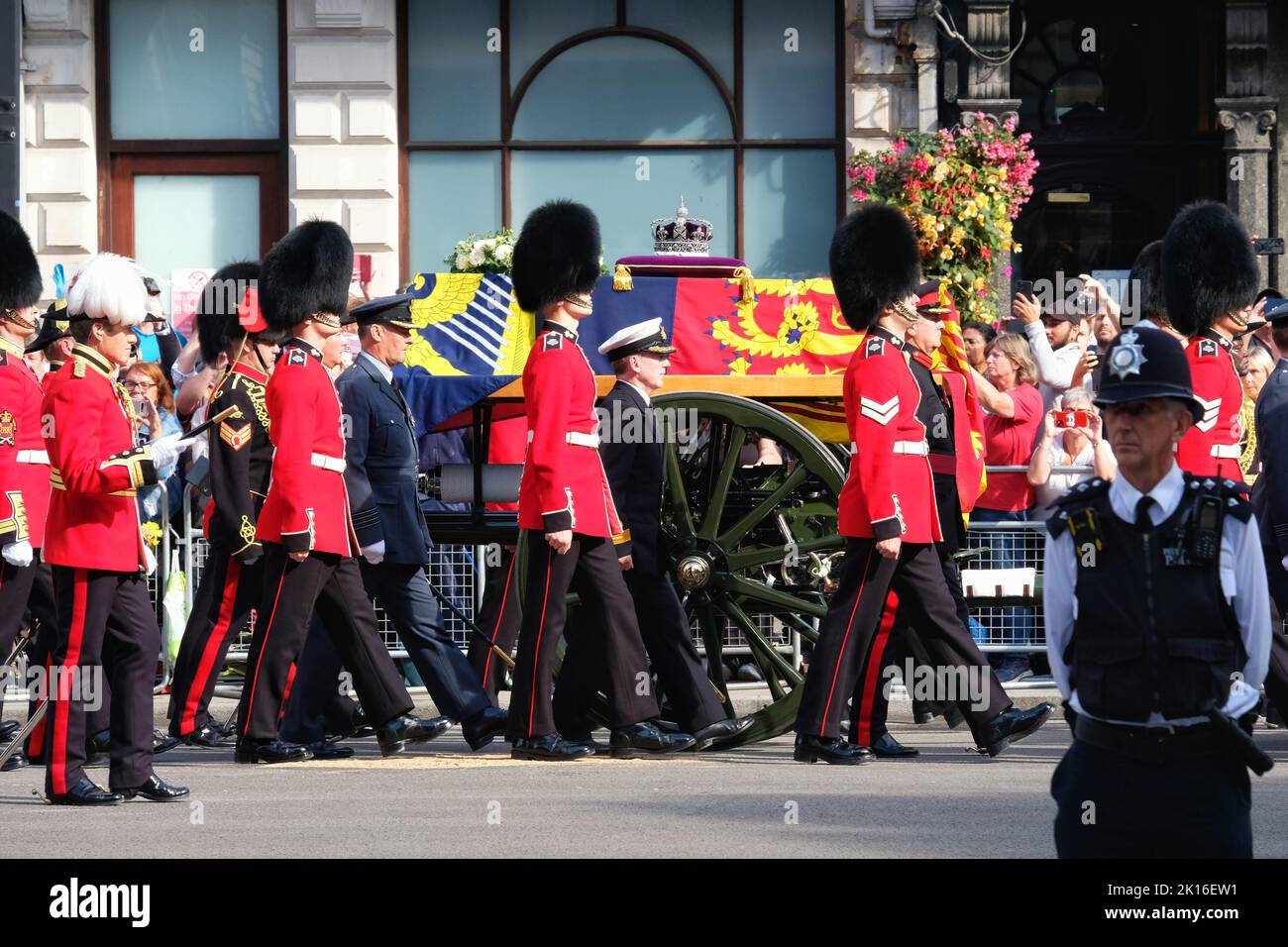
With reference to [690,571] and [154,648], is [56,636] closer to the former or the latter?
[154,648]

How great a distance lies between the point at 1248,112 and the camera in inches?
635

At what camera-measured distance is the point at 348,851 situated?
6695 mm

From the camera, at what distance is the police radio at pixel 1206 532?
183 inches

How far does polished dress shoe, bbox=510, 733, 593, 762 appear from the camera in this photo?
8711 millimetres

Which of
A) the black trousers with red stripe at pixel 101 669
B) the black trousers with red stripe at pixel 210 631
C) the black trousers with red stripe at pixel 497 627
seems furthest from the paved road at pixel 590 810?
the black trousers with red stripe at pixel 497 627

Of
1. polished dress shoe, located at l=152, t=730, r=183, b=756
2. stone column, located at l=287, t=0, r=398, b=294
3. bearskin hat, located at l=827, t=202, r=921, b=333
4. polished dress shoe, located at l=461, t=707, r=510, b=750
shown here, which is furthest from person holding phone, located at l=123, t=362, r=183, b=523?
stone column, located at l=287, t=0, r=398, b=294

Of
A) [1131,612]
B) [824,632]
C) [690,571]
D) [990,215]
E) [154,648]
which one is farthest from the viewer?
[990,215]

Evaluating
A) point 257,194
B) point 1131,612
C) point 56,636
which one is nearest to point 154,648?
point 56,636

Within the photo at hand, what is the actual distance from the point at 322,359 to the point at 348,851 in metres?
2.65

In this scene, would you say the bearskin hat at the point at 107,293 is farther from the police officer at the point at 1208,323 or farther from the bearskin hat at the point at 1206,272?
the bearskin hat at the point at 1206,272

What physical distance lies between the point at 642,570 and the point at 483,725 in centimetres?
85

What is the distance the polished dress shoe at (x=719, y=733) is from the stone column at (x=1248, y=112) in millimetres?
8162

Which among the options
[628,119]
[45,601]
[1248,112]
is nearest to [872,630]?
[45,601]

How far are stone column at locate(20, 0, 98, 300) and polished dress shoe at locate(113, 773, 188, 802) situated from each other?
31.5 ft
